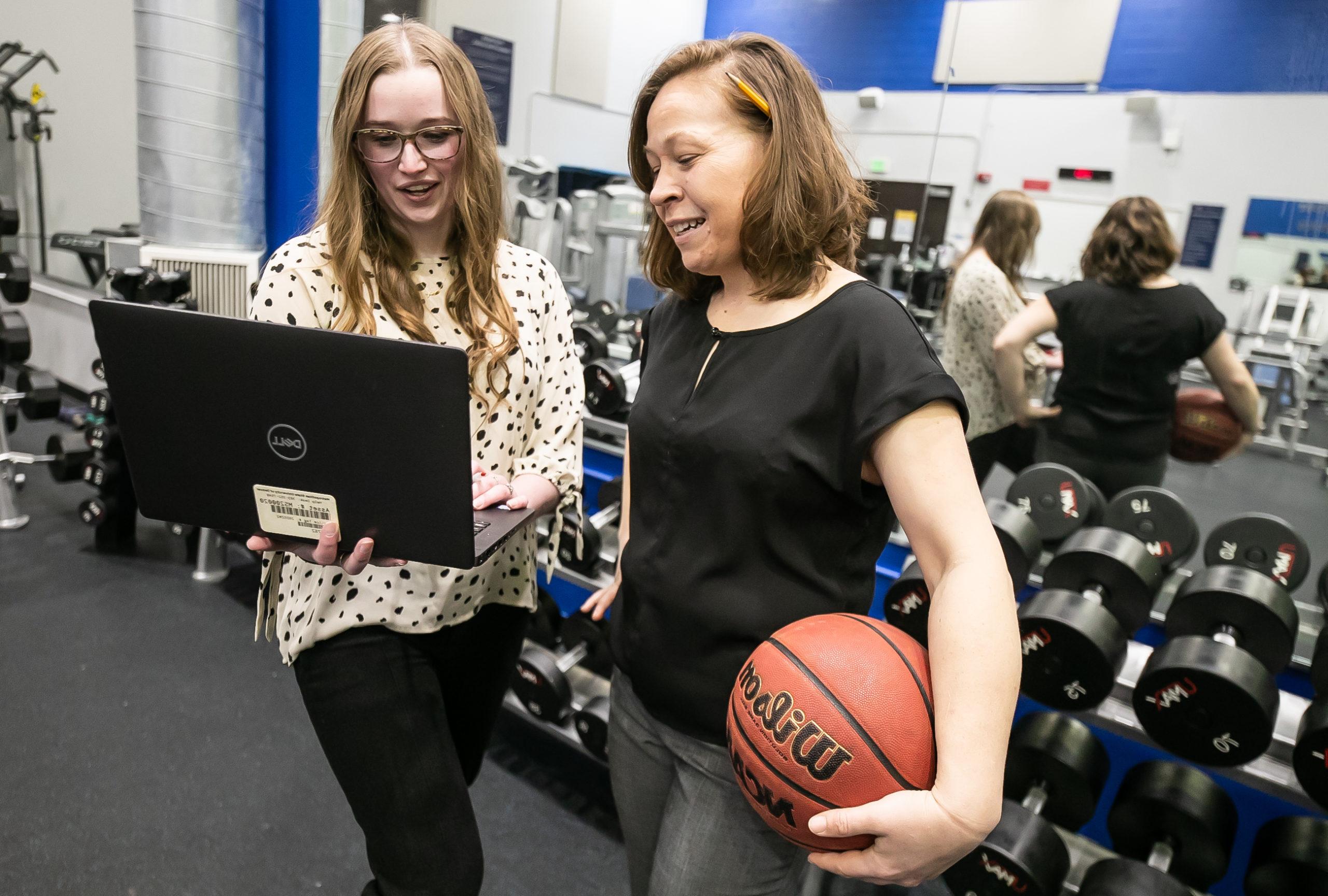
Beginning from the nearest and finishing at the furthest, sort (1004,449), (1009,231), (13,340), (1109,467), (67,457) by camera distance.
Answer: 1. (1109,467)
2. (1009,231)
3. (1004,449)
4. (13,340)
5. (67,457)

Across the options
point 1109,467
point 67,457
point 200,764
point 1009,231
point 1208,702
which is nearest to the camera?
point 1208,702

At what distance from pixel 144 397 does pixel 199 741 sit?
6.33 ft

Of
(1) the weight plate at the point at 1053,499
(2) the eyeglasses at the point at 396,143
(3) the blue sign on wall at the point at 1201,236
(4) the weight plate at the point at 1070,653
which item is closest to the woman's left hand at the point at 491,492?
(2) the eyeglasses at the point at 396,143

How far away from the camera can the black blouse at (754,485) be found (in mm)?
942

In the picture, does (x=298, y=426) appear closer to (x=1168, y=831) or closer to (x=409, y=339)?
(x=409, y=339)

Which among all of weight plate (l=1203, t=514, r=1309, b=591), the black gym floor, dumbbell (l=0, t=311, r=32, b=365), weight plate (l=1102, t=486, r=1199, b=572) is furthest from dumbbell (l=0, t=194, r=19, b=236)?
weight plate (l=1203, t=514, r=1309, b=591)

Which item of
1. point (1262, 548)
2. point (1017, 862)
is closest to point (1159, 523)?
point (1262, 548)

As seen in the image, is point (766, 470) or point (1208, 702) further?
point (1208, 702)

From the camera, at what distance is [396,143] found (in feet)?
4.00

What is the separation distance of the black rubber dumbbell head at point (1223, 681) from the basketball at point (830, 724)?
1.06 metres

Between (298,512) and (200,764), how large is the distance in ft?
6.13

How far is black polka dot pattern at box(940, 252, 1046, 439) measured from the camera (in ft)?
9.37

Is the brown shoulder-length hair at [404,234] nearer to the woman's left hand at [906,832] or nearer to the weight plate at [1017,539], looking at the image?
the woman's left hand at [906,832]

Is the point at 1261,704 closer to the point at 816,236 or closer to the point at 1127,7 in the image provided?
the point at 816,236
